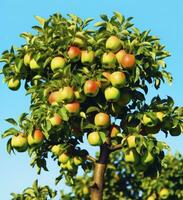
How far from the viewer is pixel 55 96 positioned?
1145 cm

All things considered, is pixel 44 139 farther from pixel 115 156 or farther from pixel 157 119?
pixel 115 156

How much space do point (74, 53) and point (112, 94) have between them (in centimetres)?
123

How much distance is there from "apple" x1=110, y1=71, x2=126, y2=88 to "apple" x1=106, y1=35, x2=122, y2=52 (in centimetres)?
58

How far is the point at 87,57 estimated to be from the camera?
11523 millimetres

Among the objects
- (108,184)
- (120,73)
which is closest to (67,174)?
(120,73)

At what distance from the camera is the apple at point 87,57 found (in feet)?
37.8

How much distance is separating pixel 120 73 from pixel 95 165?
2.05 m

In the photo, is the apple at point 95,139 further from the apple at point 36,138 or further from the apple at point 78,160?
the apple at point 36,138

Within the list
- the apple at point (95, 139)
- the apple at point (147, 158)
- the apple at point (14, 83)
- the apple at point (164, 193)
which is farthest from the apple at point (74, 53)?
the apple at point (164, 193)

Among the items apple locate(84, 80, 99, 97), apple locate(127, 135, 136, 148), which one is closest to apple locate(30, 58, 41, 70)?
apple locate(84, 80, 99, 97)

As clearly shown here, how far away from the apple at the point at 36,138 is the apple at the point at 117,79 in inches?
72.4

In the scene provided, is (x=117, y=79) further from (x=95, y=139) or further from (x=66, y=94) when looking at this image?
(x=95, y=139)

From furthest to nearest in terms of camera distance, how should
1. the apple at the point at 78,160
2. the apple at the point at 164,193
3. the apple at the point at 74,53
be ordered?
the apple at the point at 164,193 → the apple at the point at 78,160 → the apple at the point at 74,53

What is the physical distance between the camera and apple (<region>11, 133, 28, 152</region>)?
11.7 meters
